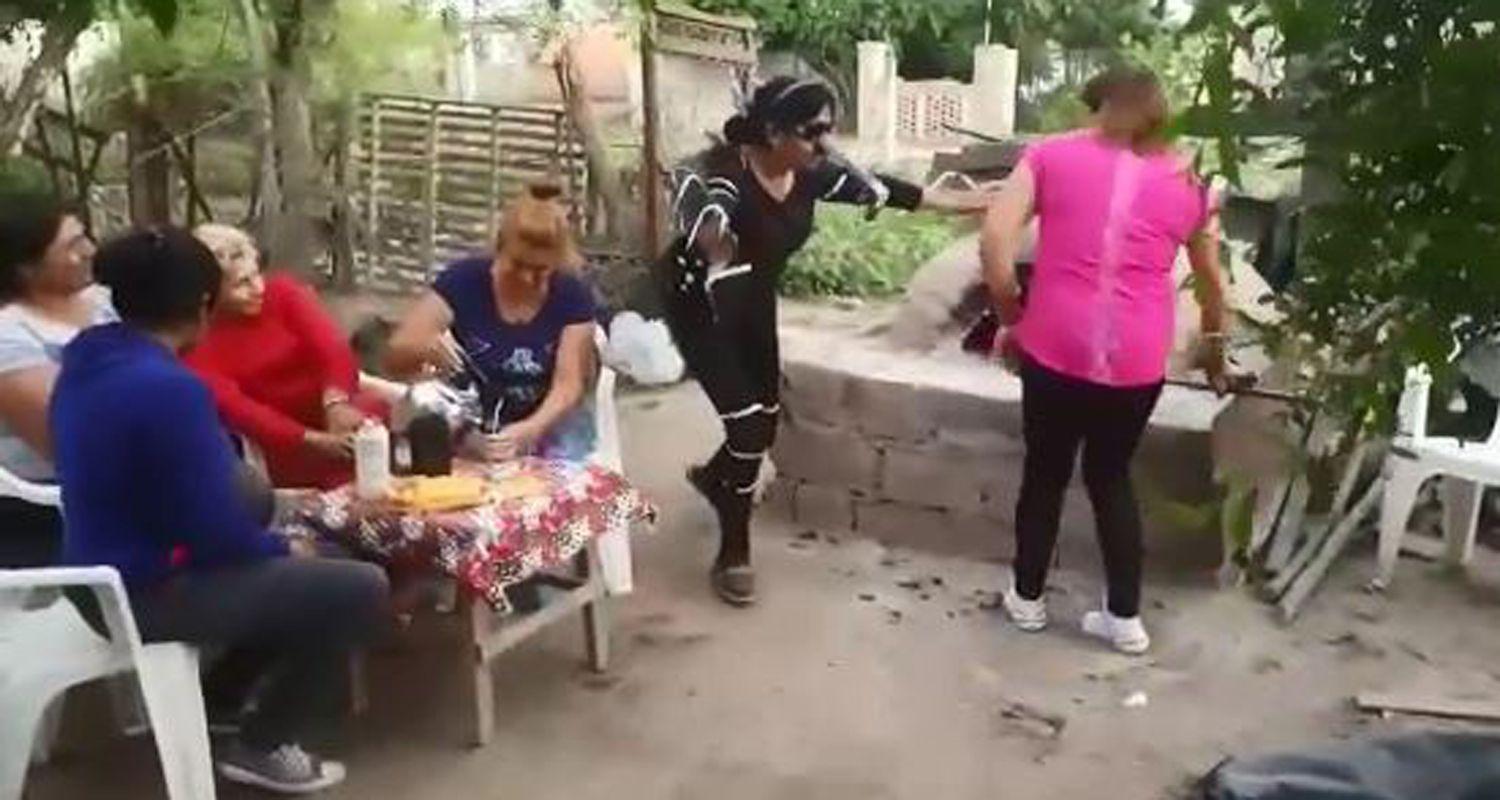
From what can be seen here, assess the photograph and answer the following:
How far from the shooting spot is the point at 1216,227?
1529 millimetres

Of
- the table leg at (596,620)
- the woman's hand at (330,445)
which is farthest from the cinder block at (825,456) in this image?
the woman's hand at (330,445)

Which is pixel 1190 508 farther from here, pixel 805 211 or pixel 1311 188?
pixel 805 211

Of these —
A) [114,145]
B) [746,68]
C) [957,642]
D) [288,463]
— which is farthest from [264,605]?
[746,68]

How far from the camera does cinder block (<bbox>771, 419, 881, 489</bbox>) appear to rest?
4918 millimetres

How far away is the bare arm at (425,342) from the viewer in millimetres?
3793

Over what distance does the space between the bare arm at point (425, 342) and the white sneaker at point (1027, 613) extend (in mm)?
1421

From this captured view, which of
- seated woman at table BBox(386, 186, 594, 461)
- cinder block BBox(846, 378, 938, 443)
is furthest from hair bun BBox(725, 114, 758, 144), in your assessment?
cinder block BBox(846, 378, 938, 443)

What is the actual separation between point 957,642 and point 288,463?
5.10ft

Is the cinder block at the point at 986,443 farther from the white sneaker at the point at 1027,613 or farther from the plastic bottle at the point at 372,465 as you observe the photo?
the plastic bottle at the point at 372,465

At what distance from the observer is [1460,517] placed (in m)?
4.70

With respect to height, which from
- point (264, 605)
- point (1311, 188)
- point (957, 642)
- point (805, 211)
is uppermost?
point (1311, 188)

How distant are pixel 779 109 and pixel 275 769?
181 cm

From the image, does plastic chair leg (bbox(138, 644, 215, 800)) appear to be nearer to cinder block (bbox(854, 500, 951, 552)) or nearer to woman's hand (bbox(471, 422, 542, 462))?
woman's hand (bbox(471, 422, 542, 462))

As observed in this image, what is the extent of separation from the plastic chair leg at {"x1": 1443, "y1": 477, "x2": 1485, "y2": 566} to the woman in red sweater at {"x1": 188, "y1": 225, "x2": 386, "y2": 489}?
109 inches
